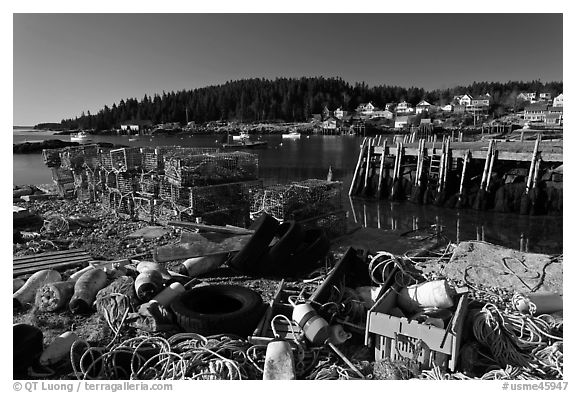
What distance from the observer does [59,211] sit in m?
13.7

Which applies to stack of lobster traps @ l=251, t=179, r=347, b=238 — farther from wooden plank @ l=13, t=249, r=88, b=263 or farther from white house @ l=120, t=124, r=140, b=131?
white house @ l=120, t=124, r=140, b=131

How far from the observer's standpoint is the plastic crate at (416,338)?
13.3 ft

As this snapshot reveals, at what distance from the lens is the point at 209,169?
11328 mm

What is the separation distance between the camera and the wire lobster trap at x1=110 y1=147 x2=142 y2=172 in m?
13.0

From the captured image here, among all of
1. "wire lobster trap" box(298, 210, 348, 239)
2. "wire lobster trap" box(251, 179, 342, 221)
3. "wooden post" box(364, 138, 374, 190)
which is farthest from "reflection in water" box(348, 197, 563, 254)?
"wire lobster trap" box(251, 179, 342, 221)

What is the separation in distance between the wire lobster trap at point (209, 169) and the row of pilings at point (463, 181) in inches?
452

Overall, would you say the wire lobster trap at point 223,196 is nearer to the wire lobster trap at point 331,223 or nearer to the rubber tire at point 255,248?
the wire lobster trap at point 331,223

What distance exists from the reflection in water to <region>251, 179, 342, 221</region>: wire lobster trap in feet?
9.65

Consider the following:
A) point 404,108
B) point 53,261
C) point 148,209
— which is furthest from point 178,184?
point 404,108

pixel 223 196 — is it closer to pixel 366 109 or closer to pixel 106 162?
pixel 106 162

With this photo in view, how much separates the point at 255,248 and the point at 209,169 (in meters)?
4.67
